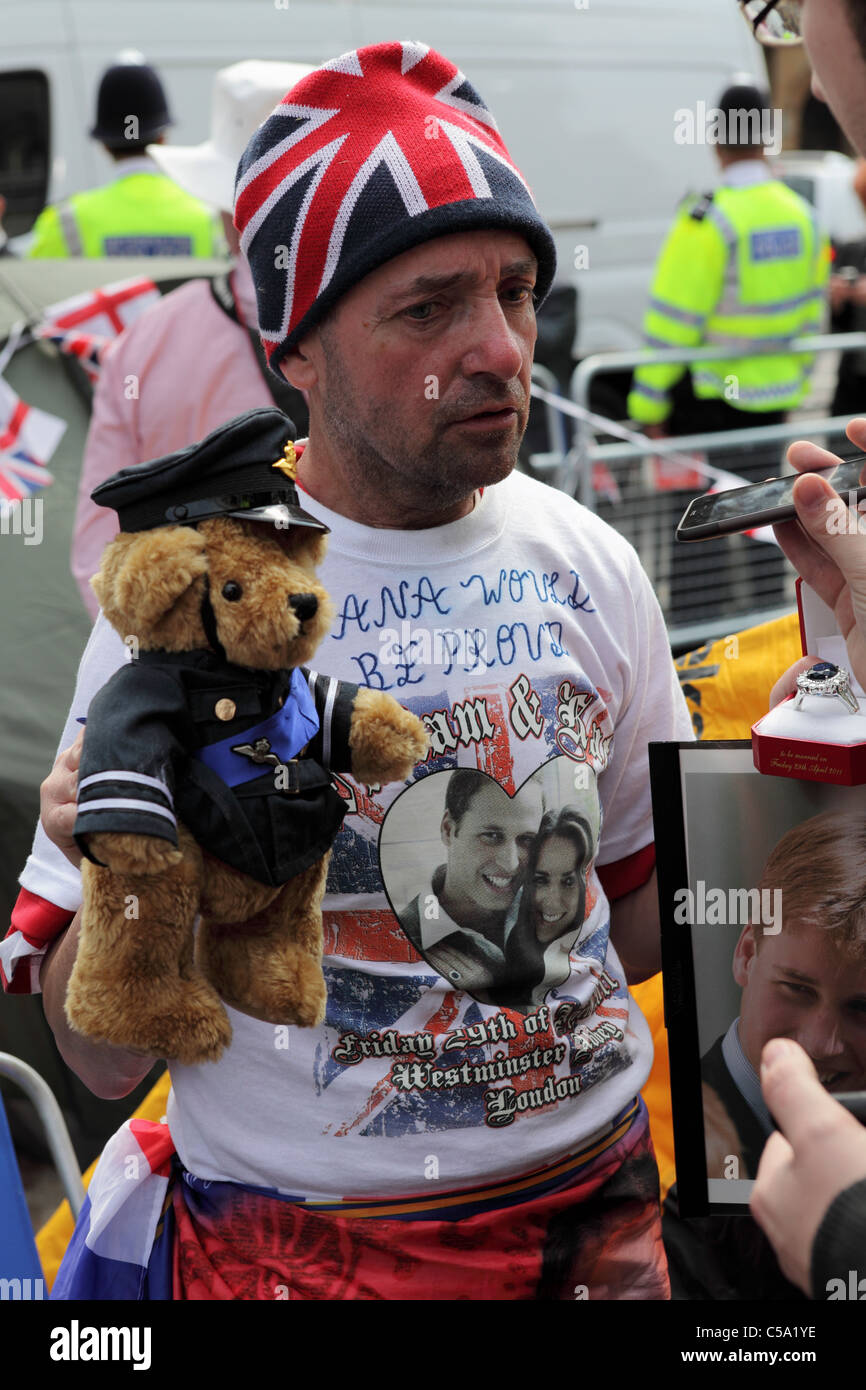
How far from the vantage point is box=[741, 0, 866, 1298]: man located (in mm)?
1101

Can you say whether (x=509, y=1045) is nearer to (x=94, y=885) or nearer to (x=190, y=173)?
(x=94, y=885)

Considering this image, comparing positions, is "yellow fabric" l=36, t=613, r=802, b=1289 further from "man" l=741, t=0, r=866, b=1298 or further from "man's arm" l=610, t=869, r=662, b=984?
"man" l=741, t=0, r=866, b=1298

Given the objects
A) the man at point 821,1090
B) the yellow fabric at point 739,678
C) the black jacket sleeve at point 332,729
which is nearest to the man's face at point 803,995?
the man at point 821,1090

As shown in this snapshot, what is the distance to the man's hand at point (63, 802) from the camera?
134 cm

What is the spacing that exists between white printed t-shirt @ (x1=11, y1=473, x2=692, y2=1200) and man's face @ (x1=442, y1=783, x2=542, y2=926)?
0.03 feet

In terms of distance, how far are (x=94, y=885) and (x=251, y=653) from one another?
0.74ft

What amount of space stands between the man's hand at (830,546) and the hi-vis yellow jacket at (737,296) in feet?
14.9

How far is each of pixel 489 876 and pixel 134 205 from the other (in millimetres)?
4829

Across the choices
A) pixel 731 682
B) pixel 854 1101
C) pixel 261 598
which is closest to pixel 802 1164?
pixel 854 1101

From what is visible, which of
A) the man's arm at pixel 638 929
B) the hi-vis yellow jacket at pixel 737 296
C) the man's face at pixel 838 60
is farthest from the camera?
the hi-vis yellow jacket at pixel 737 296

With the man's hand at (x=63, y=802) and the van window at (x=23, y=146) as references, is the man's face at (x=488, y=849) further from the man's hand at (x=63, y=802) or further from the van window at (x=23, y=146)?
the van window at (x=23, y=146)

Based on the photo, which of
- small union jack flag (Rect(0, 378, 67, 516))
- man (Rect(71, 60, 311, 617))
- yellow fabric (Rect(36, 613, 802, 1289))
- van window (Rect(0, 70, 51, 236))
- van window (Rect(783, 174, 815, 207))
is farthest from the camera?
van window (Rect(783, 174, 815, 207))

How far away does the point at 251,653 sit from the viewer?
1.14m

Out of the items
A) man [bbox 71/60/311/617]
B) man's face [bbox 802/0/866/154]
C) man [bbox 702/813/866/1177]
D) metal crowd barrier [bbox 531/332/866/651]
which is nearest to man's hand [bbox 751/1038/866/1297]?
man [bbox 702/813/866/1177]
